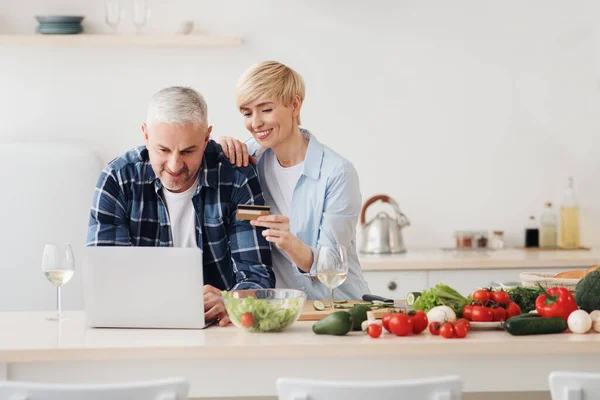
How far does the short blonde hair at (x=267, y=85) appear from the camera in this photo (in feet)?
9.25

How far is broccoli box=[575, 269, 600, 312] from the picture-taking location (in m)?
2.13

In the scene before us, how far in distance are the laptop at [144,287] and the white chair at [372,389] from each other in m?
0.53

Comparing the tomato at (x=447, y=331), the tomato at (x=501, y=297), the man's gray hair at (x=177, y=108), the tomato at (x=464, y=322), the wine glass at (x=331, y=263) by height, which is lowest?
the tomato at (x=447, y=331)

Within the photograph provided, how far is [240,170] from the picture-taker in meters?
2.83

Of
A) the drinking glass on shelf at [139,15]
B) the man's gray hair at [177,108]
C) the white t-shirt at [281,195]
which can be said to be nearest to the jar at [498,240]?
the white t-shirt at [281,195]

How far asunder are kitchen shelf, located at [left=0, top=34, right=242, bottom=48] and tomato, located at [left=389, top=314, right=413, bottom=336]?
8.18 ft

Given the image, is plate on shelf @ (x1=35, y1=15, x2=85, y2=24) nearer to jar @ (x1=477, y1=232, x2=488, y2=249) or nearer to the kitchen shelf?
the kitchen shelf

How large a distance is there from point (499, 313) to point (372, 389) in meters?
0.60

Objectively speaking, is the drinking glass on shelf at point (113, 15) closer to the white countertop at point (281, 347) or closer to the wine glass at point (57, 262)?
the wine glass at point (57, 262)

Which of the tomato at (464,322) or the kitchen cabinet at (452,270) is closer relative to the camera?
the tomato at (464,322)

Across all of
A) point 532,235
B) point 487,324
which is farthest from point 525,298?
point 532,235

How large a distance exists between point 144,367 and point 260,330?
304mm

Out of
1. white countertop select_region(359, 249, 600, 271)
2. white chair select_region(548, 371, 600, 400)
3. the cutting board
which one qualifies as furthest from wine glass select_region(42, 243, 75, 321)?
white countertop select_region(359, 249, 600, 271)

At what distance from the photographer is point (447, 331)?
1990mm
